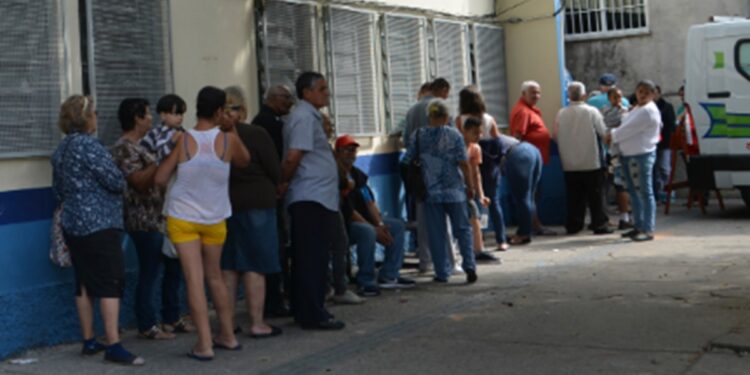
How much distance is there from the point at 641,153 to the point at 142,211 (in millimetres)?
6335

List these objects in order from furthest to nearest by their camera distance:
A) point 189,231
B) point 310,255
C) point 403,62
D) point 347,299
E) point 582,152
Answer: point 582,152, point 403,62, point 347,299, point 310,255, point 189,231

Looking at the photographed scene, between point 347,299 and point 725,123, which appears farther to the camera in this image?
point 725,123

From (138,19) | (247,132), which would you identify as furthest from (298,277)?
(138,19)

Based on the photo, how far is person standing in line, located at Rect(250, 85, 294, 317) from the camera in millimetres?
8852

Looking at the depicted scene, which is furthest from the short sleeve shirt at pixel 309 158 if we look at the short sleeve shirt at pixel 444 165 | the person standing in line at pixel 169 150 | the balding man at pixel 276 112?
the short sleeve shirt at pixel 444 165

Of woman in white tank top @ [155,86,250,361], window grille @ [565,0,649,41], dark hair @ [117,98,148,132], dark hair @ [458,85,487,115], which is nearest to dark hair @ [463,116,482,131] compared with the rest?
dark hair @ [458,85,487,115]

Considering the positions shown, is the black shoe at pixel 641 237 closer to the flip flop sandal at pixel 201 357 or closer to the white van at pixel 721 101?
the white van at pixel 721 101

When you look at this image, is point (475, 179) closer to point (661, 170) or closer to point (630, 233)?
point (630, 233)

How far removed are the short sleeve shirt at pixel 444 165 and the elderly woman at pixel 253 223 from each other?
8.18 feet

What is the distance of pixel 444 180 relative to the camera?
10188 millimetres

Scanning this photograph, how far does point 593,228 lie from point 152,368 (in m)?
7.57

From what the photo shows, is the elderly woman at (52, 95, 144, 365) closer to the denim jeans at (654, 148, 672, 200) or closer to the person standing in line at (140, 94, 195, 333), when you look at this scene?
the person standing in line at (140, 94, 195, 333)

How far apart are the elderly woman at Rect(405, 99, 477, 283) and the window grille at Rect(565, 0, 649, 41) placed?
33.9ft

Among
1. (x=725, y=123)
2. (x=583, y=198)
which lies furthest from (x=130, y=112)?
(x=725, y=123)
